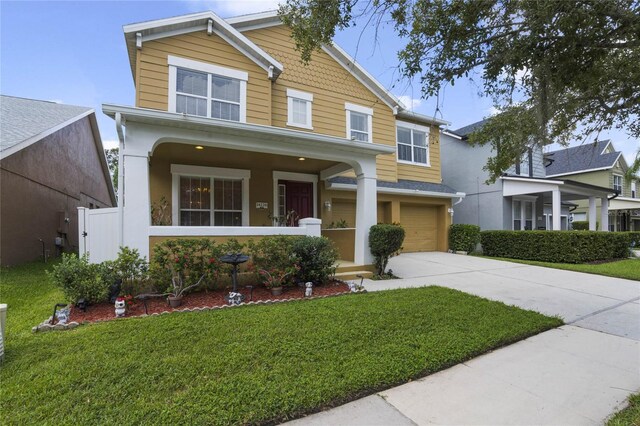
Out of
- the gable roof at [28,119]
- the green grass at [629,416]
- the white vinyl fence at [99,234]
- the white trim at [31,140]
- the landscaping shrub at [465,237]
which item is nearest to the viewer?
the green grass at [629,416]

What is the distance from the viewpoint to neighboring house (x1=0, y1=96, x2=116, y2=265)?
870 cm

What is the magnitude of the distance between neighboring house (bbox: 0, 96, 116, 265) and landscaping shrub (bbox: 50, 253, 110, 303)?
542cm

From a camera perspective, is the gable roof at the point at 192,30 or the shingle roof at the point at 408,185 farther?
the shingle roof at the point at 408,185

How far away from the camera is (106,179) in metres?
20.7

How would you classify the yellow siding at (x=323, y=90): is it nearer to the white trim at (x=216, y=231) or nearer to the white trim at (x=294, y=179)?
the white trim at (x=294, y=179)

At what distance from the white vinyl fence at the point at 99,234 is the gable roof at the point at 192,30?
4518 mm

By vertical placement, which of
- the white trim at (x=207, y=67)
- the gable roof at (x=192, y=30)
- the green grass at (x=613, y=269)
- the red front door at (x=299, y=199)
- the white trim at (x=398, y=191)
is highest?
the gable roof at (x=192, y=30)

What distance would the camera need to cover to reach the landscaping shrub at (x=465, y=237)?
13.1m

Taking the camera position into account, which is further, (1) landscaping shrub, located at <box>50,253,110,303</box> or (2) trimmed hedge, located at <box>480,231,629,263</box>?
(2) trimmed hedge, located at <box>480,231,629,263</box>

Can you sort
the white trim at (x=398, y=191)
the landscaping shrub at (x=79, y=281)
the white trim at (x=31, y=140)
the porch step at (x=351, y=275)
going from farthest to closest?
the white trim at (x=398, y=191) → the white trim at (x=31, y=140) → the porch step at (x=351, y=275) → the landscaping shrub at (x=79, y=281)

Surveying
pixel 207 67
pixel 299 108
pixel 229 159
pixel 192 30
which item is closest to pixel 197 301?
pixel 229 159

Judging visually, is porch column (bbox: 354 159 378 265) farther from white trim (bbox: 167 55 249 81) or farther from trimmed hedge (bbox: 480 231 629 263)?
trimmed hedge (bbox: 480 231 629 263)

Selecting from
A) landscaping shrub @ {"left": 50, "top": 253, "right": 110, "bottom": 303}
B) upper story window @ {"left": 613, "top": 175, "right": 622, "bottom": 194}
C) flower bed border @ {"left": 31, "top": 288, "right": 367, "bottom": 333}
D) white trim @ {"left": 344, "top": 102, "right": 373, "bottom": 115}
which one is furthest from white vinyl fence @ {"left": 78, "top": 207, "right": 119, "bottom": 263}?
upper story window @ {"left": 613, "top": 175, "right": 622, "bottom": 194}

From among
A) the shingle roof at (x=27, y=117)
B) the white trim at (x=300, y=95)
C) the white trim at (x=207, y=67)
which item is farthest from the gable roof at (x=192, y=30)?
the shingle roof at (x=27, y=117)
